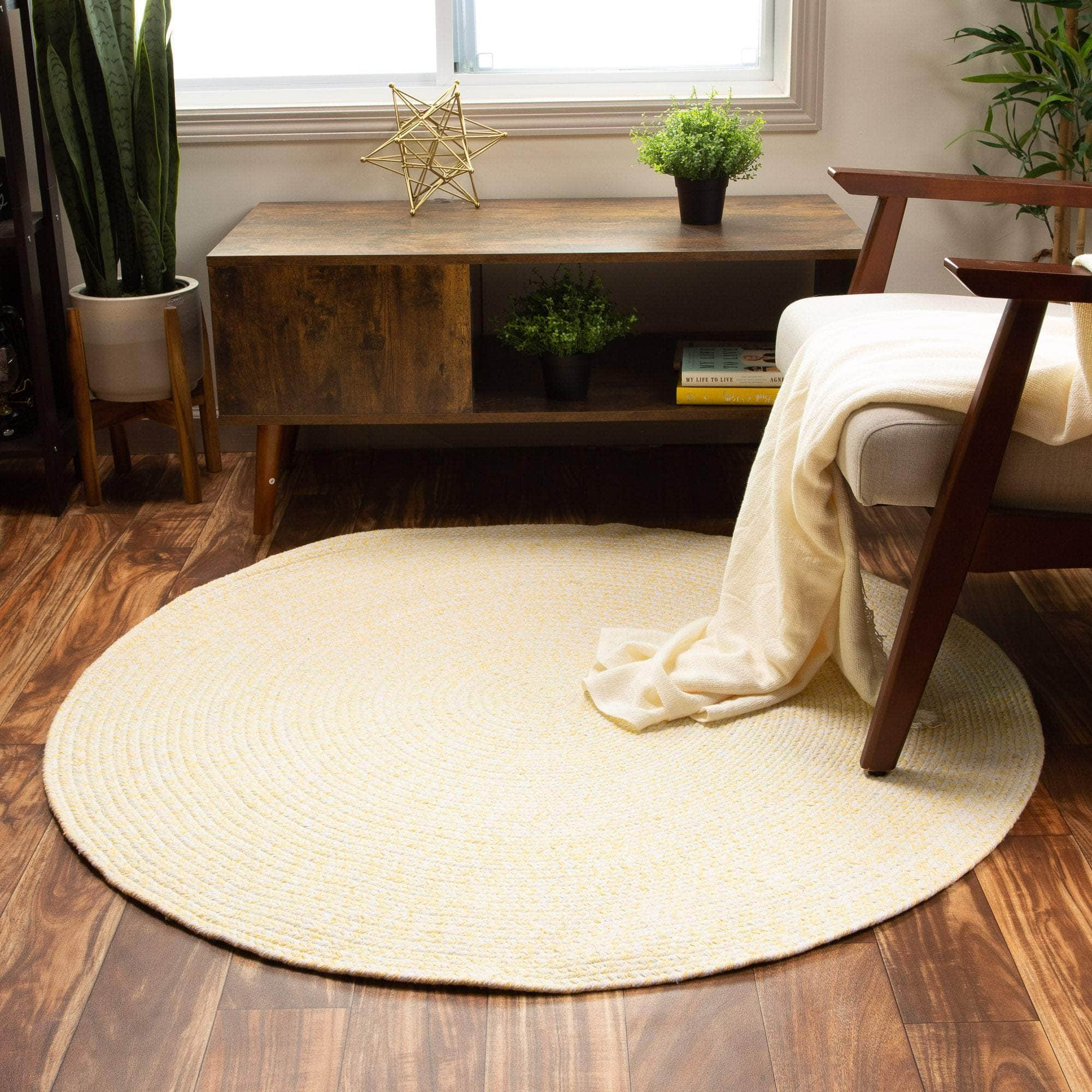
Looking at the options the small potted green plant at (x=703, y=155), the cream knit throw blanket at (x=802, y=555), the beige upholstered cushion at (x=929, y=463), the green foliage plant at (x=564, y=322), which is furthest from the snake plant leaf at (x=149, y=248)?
the beige upholstered cushion at (x=929, y=463)

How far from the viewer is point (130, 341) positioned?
91.7 inches

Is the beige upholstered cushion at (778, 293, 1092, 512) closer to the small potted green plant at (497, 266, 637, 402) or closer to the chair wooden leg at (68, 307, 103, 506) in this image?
the small potted green plant at (497, 266, 637, 402)

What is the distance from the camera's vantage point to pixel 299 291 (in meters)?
2.10

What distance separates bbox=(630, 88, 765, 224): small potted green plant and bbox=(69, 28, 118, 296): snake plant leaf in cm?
97

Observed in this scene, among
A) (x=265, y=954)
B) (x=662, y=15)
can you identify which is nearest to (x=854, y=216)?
(x=662, y=15)

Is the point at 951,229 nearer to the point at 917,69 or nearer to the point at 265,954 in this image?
the point at 917,69

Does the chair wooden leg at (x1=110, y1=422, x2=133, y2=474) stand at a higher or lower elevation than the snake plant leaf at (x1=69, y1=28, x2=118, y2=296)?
lower

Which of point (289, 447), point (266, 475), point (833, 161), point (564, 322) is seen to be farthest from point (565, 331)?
point (833, 161)

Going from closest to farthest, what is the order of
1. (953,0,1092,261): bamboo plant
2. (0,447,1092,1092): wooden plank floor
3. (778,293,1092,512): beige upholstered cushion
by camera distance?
(0,447,1092,1092): wooden plank floor < (778,293,1092,512): beige upholstered cushion < (953,0,1092,261): bamboo plant

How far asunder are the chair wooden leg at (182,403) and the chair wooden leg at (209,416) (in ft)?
0.19

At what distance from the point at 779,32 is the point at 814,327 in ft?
3.52

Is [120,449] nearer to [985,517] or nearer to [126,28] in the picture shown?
[126,28]

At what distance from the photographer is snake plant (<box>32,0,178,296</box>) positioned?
218 cm

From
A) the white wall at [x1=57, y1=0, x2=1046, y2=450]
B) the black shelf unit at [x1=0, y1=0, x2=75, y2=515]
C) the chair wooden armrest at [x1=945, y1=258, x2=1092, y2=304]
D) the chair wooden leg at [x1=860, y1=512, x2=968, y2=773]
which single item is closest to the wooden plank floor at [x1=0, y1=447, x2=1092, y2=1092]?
the chair wooden leg at [x1=860, y1=512, x2=968, y2=773]
